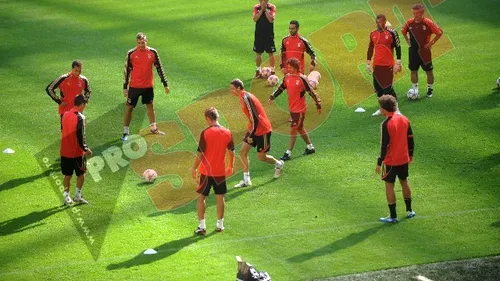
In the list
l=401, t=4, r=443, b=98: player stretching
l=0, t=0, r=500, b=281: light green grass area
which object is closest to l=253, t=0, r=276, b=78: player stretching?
l=0, t=0, r=500, b=281: light green grass area

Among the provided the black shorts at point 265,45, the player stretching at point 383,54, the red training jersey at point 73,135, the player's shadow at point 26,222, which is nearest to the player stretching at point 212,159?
the red training jersey at point 73,135

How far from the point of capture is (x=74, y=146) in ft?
52.9

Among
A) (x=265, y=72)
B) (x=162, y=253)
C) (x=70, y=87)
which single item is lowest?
(x=162, y=253)

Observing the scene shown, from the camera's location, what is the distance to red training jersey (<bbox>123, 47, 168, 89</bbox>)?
19.3 metres

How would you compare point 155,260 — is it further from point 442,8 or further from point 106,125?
point 442,8

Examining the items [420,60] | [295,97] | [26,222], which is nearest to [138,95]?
[295,97]

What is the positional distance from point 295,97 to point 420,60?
400cm

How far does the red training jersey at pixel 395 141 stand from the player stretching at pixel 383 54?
4974 mm

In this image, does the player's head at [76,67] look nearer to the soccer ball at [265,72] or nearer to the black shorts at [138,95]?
the black shorts at [138,95]

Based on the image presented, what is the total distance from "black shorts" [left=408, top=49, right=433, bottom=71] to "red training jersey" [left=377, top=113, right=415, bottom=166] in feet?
19.5

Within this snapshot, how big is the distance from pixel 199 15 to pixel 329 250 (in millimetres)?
14450

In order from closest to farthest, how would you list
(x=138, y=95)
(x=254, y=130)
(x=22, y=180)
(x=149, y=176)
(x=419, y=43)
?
(x=254, y=130) → (x=149, y=176) → (x=22, y=180) → (x=138, y=95) → (x=419, y=43)

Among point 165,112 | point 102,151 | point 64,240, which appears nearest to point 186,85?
point 165,112

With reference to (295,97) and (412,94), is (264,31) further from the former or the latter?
(295,97)
